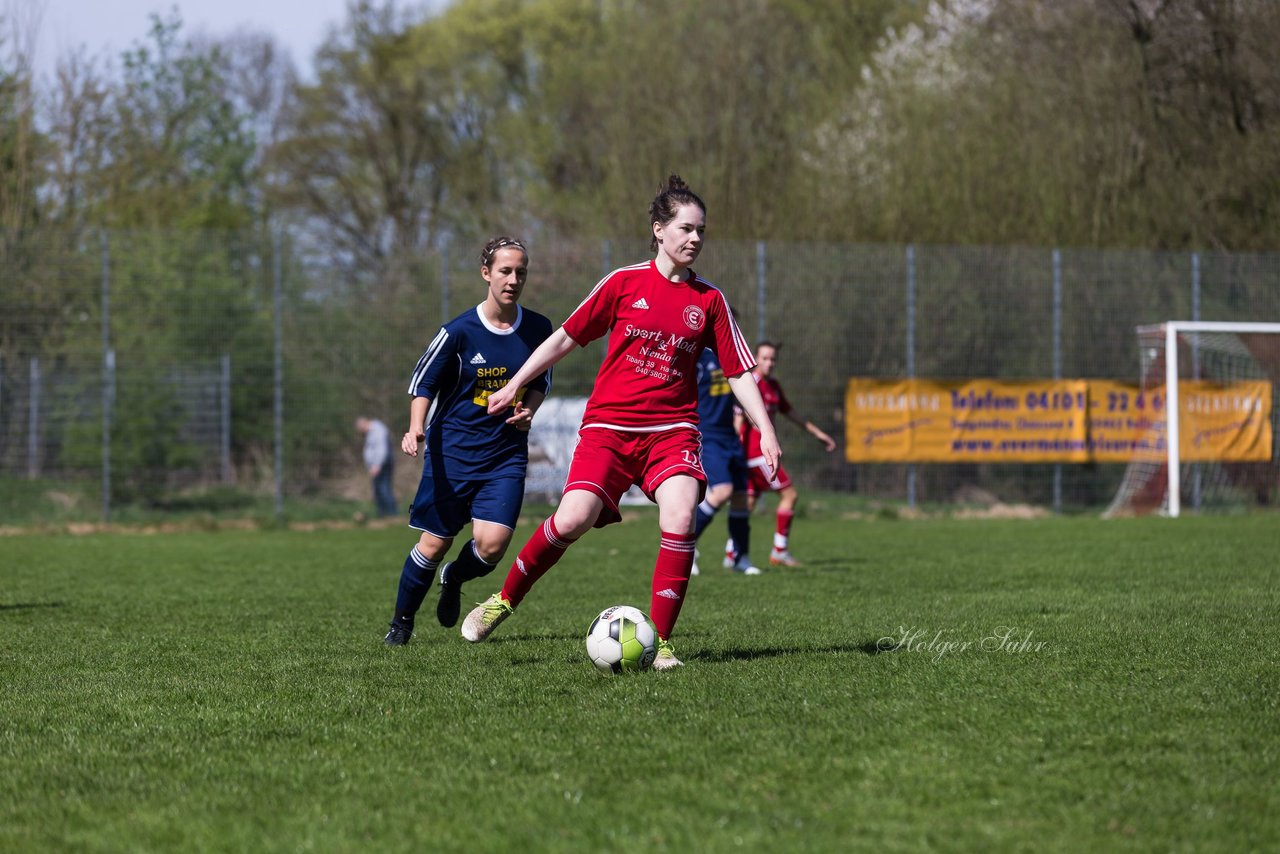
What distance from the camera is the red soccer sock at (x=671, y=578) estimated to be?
6.26 m

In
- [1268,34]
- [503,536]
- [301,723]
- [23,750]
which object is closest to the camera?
[23,750]

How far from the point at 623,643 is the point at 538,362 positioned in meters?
1.30

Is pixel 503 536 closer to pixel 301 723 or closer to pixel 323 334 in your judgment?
pixel 301 723

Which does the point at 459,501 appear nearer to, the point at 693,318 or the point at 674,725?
the point at 693,318

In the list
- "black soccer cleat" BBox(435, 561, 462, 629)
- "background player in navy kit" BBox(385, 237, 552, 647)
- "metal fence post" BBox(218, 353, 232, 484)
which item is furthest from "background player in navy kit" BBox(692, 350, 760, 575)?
"metal fence post" BBox(218, 353, 232, 484)

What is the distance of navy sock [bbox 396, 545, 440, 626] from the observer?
7152 mm

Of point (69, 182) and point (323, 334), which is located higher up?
point (69, 182)

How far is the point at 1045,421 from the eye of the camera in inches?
793

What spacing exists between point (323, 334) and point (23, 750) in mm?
15119

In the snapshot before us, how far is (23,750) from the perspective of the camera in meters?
4.71

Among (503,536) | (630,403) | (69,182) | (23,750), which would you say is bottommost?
(23,750)

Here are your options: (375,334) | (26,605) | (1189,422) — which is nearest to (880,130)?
(1189,422)

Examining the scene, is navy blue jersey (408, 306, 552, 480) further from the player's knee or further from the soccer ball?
the player's knee

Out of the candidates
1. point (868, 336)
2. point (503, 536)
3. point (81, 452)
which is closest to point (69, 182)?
point (81, 452)
